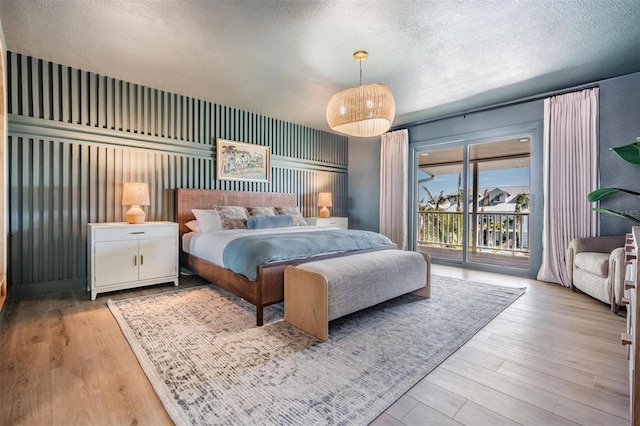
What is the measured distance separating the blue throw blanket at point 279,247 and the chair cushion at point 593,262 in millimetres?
2245

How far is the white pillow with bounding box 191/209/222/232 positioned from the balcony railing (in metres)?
4.25

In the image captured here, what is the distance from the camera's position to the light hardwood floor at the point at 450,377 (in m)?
1.40

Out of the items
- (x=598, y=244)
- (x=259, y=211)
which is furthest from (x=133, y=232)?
(x=598, y=244)

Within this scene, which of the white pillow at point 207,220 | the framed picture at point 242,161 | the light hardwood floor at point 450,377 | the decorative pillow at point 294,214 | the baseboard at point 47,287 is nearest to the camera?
the light hardwood floor at point 450,377

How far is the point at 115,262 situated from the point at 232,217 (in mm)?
1425

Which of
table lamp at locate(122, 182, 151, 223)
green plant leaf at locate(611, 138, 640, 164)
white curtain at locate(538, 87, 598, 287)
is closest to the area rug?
table lamp at locate(122, 182, 151, 223)

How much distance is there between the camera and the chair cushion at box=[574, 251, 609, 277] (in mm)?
2898

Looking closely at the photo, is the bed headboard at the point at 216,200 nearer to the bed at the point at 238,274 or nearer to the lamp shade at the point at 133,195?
the bed at the point at 238,274

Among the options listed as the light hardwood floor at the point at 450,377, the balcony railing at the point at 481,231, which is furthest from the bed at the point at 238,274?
the balcony railing at the point at 481,231

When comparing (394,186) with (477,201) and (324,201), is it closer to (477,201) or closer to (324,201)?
(324,201)

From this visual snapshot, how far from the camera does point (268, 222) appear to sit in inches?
158

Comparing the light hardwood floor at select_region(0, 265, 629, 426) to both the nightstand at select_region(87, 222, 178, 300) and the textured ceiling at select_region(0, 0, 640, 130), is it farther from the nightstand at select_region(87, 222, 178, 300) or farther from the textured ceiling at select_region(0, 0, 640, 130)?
the textured ceiling at select_region(0, 0, 640, 130)

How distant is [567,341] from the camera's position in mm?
2182

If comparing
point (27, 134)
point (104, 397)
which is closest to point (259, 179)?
point (27, 134)
